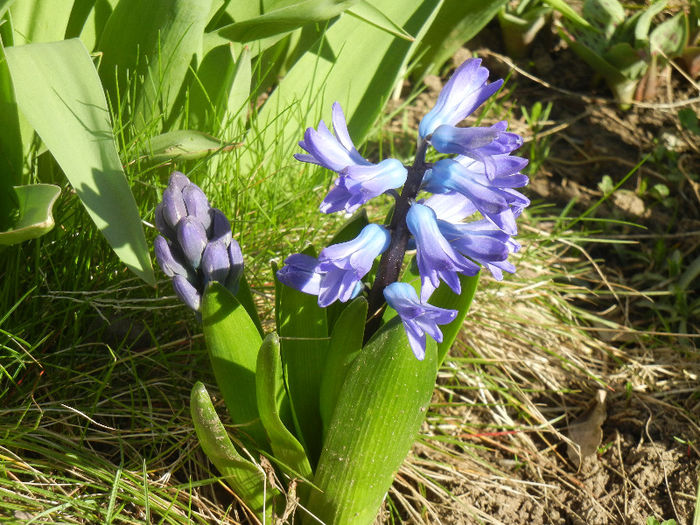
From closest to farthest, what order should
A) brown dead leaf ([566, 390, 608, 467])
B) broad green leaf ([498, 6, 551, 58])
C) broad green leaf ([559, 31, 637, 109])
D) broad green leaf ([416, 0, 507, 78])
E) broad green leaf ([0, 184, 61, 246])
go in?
broad green leaf ([0, 184, 61, 246]) → brown dead leaf ([566, 390, 608, 467]) → broad green leaf ([416, 0, 507, 78]) → broad green leaf ([559, 31, 637, 109]) → broad green leaf ([498, 6, 551, 58])

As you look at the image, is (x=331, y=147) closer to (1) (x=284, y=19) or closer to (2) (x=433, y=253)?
(2) (x=433, y=253)

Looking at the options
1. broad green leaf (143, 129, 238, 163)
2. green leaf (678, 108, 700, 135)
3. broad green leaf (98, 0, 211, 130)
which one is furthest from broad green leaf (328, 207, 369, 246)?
green leaf (678, 108, 700, 135)

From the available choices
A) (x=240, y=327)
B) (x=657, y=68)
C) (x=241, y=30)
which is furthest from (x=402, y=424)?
(x=657, y=68)

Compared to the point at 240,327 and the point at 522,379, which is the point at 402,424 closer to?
the point at 240,327

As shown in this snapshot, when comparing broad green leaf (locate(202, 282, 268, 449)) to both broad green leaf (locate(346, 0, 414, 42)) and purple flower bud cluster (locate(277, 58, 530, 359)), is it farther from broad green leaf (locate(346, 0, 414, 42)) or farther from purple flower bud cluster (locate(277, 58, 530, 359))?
broad green leaf (locate(346, 0, 414, 42))

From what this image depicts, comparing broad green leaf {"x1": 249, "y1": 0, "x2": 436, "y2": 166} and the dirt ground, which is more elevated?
broad green leaf {"x1": 249, "y1": 0, "x2": 436, "y2": 166}

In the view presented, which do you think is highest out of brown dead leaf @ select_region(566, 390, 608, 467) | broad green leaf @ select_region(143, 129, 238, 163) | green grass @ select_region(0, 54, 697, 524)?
broad green leaf @ select_region(143, 129, 238, 163)
